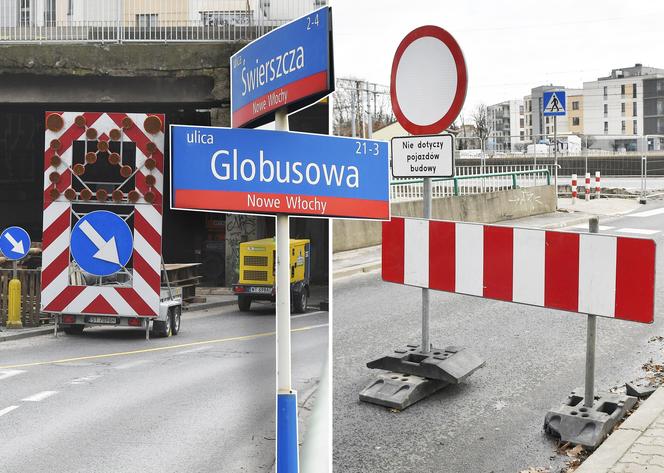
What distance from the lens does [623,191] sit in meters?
23.2

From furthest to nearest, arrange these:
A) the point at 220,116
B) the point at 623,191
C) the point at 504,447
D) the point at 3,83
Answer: the point at 623,191, the point at 504,447, the point at 220,116, the point at 3,83

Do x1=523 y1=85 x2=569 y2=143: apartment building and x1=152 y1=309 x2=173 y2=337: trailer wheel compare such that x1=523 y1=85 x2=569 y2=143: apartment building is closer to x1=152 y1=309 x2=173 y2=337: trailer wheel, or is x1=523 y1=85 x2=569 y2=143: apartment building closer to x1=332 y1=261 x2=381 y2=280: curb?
x1=332 y1=261 x2=381 y2=280: curb

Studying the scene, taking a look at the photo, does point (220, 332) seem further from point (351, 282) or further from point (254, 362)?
point (351, 282)

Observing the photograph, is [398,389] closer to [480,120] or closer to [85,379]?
[85,379]

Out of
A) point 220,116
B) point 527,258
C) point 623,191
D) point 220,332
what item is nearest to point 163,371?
point 220,332

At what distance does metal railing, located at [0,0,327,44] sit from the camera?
2051 mm

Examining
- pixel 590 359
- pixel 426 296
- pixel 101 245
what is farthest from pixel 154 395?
pixel 426 296

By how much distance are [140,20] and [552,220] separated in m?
13.7

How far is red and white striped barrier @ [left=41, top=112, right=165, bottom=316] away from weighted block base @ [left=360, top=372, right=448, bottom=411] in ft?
7.30

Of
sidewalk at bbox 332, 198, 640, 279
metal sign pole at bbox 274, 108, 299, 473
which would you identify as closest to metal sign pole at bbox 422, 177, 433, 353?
metal sign pole at bbox 274, 108, 299, 473

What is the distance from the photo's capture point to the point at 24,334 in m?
2.04

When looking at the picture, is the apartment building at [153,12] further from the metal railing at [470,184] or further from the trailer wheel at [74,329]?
the metal railing at [470,184]

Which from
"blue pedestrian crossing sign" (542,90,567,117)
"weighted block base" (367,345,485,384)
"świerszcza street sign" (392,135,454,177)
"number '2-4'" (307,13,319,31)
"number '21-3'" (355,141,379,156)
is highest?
"blue pedestrian crossing sign" (542,90,567,117)

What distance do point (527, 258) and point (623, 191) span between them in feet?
67.3
